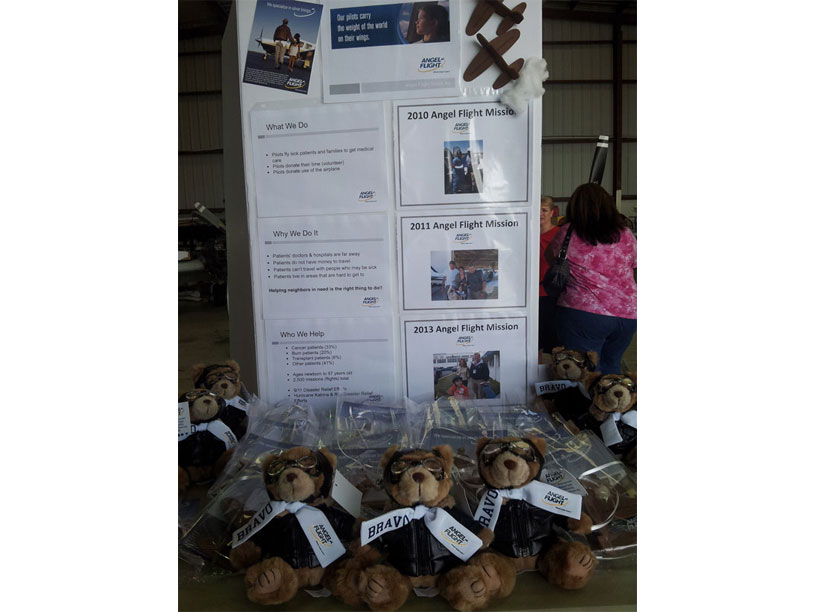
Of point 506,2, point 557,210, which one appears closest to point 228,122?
point 506,2

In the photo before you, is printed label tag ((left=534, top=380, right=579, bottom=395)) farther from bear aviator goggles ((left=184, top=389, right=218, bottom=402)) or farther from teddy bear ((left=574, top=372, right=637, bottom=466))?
bear aviator goggles ((left=184, top=389, right=218, bottom=402))

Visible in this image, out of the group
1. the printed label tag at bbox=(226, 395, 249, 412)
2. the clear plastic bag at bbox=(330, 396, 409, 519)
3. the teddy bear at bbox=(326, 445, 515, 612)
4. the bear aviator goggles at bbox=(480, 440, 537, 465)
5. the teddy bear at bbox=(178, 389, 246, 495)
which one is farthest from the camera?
the printed label tag at bbox=(226, 395, 249, 412)

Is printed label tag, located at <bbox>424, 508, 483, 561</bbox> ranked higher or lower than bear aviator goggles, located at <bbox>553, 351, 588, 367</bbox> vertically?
lower

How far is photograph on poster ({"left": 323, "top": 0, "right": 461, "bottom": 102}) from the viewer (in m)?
1.06

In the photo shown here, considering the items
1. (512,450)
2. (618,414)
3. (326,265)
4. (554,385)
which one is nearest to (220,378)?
(326,265)

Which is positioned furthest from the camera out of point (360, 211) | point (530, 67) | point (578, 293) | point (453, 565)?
point (578, 293)

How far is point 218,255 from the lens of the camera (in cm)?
126

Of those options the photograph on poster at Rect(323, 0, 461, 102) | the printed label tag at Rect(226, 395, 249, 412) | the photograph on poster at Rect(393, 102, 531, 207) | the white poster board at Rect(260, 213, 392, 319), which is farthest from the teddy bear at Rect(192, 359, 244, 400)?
the photograph on poster at Rect(323, 0, 461, 102)

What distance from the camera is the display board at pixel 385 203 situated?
108 centimetres

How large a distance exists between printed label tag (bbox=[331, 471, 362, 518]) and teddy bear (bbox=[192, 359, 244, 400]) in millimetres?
425

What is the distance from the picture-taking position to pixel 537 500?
77cm

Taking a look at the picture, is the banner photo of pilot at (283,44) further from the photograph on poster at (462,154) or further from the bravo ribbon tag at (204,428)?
the bravo ribbon tag at (204,428)

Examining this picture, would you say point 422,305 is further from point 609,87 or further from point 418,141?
point 609,87

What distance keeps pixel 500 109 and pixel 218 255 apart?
2.63ft
